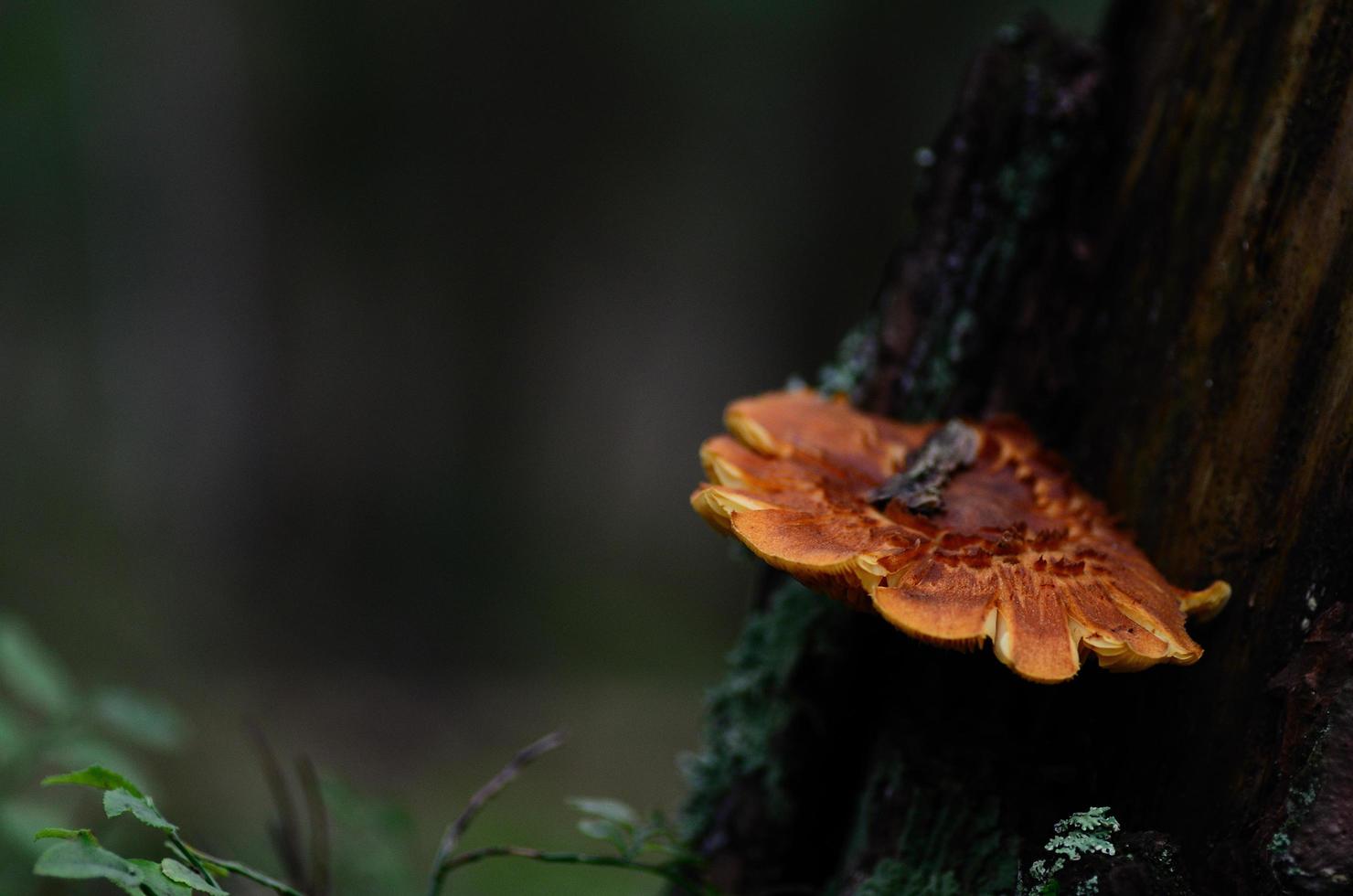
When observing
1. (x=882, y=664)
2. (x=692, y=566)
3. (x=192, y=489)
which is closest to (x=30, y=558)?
(x=192, y=489)

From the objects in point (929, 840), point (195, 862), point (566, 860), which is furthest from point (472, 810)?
point (929, 840)

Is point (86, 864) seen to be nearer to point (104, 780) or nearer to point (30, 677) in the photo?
point (104, 780)

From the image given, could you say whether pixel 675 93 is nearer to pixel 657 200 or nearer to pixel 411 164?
pixel 657 200

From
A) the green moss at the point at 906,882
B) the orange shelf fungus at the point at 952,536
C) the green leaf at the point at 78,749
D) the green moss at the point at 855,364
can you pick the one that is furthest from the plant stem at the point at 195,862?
the green moss at the point at 855,364

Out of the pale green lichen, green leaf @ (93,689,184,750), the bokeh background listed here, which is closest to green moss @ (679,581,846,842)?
the pale green lichen

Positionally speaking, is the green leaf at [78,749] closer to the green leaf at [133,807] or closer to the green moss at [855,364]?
the green leaf at [133,807]

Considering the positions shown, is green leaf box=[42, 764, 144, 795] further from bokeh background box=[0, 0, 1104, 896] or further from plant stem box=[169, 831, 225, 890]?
bokeh background box=[0, 0, 1104, 896]
